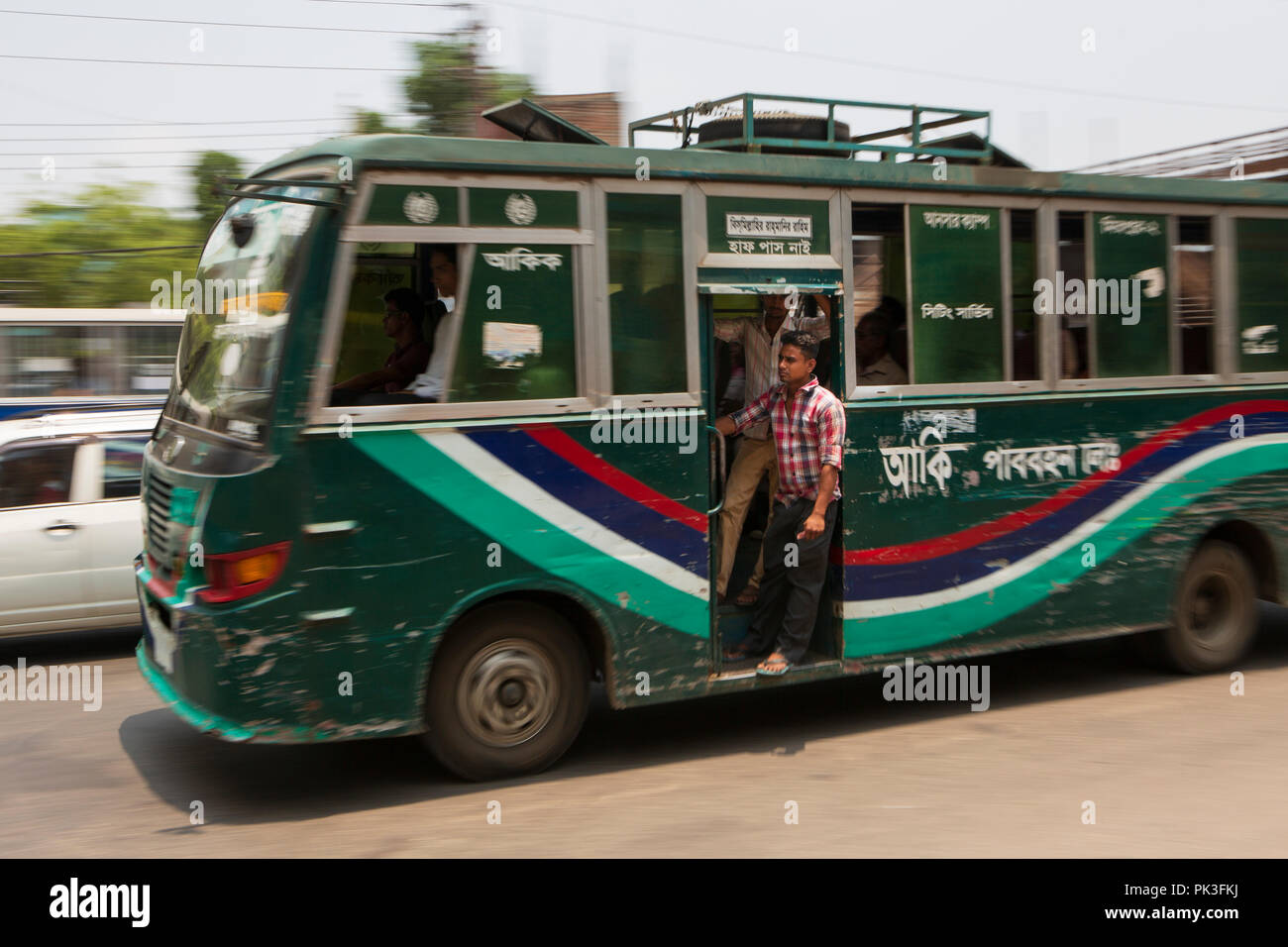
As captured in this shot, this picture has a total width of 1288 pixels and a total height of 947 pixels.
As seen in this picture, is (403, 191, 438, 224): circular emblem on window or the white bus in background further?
the white bus in background

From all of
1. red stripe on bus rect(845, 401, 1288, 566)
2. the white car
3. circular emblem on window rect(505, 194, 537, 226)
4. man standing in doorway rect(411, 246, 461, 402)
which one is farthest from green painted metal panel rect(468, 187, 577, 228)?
the white car

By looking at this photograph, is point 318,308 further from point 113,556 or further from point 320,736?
point 113,556

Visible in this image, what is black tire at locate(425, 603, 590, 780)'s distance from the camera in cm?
549

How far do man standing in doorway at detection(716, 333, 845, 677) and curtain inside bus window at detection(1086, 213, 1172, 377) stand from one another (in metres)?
1.95

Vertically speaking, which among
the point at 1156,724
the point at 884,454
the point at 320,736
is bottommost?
the point at 1156,724

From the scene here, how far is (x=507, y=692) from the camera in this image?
561cm

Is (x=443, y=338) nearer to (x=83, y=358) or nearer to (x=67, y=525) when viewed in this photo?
(x=67, y=525)

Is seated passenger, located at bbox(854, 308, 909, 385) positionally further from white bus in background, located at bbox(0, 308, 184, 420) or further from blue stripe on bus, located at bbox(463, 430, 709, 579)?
white bus in background, located at bbox(0, 308, 184, 420)

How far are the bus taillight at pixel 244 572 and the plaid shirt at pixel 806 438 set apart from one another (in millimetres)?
2573

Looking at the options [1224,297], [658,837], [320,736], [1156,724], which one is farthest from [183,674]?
[1224,297]

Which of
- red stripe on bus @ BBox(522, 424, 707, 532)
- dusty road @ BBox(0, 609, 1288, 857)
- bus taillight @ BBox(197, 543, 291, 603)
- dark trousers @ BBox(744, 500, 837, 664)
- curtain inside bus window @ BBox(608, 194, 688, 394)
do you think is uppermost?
curtain inside bus window @ BBox(608, 194, 688, 394)

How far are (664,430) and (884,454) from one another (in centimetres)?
130

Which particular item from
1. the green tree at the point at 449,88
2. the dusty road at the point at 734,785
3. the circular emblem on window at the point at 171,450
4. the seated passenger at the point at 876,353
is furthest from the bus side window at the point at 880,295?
the green tree at the point at 449,88

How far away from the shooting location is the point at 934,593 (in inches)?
262
